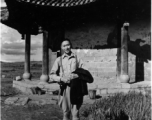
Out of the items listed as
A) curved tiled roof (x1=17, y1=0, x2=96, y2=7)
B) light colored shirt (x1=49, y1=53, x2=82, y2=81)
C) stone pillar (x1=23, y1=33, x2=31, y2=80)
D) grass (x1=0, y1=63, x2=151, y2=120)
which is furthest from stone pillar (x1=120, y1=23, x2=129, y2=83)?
stone pillar (x1=23, y1=33, x2=31, y2=80)

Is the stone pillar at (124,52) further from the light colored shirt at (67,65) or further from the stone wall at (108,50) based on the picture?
the light colored shirt at (67,65)

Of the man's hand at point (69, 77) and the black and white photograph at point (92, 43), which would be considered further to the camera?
the black and white photograph at point (92, 43)

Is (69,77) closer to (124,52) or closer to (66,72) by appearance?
(66,72)

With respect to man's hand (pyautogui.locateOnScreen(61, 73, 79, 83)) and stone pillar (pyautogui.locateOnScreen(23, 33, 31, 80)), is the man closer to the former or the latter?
man's hand (pyautogui.locateOnScreen(61, 73, 79, 83))

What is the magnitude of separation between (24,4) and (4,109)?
344cm

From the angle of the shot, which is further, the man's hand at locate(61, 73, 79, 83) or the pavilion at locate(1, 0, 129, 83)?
the pavilion at locate(1, 0, 129, 83)

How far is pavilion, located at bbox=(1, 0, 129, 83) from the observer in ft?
21.6

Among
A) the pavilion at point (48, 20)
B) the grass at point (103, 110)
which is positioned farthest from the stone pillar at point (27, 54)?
the grass at point (103, 110)

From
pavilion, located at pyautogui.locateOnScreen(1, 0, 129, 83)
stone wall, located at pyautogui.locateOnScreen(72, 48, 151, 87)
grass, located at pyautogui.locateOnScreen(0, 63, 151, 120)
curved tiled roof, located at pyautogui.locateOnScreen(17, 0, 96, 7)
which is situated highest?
curved tiled roof, located at pyautogui.locateOnScreen(17, 0, 96, 7)

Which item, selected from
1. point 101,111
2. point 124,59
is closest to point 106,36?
point 124,59

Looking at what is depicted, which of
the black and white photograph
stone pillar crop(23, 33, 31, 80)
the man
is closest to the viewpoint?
the man

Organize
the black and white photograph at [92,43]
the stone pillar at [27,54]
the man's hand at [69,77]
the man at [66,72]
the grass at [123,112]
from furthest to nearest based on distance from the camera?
1. the stone pillar at [27,54]
2. the black and white photograph at [92,43]
3. the grass at [123,112]
4. the man at [66,72]
5. the man's hand at [69,77]

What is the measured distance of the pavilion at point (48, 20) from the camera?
6.58 metres

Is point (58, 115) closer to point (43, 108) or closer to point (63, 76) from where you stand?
point (43, 108)
